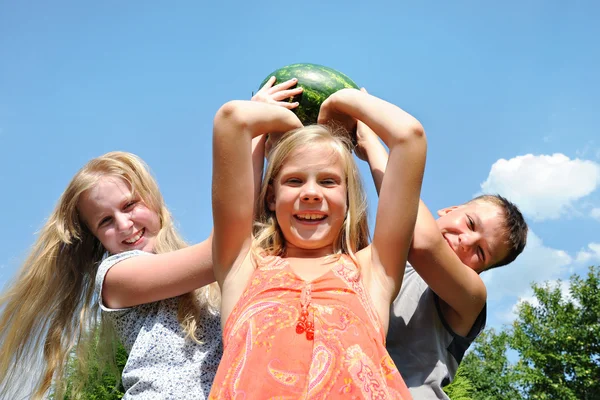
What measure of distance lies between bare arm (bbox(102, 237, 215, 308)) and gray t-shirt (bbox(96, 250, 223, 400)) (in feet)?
0.44

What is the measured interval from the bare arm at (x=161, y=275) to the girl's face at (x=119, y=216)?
10.7 inches

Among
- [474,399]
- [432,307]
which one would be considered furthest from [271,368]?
[474,399]

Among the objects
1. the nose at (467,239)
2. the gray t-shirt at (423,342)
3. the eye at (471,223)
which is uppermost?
the eye at (471,223)

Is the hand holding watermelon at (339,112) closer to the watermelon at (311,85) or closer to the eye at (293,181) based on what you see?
the watermelon at (311,85)

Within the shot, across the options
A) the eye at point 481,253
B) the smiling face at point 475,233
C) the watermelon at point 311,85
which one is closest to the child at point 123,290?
the watermelon at point 311,85

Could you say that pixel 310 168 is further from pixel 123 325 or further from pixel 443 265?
pixel 123 325

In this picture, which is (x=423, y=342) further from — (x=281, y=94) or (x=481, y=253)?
(x=281, y=94)

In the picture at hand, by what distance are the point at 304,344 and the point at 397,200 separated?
3.14 feet

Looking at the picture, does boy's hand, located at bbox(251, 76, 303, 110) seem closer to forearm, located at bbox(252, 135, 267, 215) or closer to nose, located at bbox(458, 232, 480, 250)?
forearm, located at bbox(252, 135, 267, 215)

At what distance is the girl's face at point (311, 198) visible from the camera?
3.46 m

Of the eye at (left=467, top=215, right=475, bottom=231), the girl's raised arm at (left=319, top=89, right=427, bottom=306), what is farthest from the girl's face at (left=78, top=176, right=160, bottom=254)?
the eye at (left=467, top=215, right=475, bottom=231)

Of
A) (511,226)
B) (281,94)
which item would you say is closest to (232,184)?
(281,94)

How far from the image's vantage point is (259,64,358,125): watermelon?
162 inches

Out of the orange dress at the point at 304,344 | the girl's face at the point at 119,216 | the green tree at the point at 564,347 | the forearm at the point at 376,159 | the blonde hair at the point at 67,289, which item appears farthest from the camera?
the green tree at the point at 564,347
